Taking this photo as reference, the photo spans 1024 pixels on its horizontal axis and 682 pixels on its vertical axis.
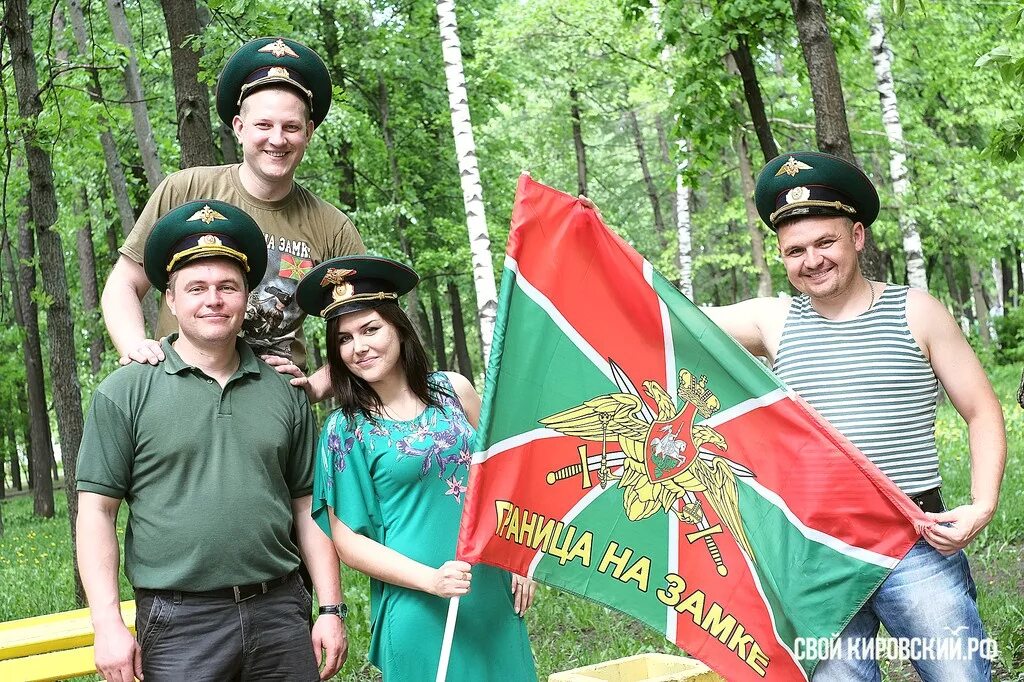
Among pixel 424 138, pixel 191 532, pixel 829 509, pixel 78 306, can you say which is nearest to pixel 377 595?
pixel 191 532

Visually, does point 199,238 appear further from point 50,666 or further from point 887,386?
point 50,666

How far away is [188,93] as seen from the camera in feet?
24.9

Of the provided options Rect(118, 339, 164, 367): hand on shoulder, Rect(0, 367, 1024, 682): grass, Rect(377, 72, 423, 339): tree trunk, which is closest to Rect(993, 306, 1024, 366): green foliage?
Rect(377, 72, 423, 339): tree trunk

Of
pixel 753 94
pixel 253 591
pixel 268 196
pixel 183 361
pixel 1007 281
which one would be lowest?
pixel 253 591

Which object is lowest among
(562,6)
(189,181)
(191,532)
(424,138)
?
(191,532)

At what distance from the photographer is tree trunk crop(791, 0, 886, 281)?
7168 millimetres

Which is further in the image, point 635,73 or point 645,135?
point 645,135

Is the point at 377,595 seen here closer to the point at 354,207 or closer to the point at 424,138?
the point at 354,207

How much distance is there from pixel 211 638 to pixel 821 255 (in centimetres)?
231

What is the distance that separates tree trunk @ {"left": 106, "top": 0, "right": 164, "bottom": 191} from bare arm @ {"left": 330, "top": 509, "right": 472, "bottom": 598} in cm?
876

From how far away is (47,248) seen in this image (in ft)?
35.2

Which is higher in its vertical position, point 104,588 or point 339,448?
point 339,448

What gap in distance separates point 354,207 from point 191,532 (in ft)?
62.5

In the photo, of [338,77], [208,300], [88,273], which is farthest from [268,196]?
[338,77]
